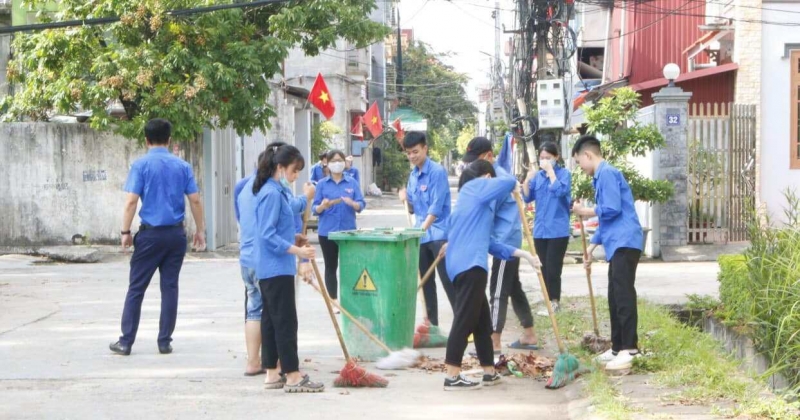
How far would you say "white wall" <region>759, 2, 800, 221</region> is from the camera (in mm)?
19484

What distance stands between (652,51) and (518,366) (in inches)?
761

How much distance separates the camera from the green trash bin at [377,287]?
340 inches

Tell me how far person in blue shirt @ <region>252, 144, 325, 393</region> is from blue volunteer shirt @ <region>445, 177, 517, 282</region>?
3.43 ft

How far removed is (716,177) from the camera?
1784cm

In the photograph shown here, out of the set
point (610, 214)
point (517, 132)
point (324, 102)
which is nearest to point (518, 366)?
point (610, 214)

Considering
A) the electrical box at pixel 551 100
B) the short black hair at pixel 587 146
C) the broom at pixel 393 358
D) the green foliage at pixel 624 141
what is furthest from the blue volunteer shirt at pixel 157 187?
the electrical box at pixel 551 100

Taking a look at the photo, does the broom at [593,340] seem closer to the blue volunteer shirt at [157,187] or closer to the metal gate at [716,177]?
the blue volunteer shirt at [157,187]

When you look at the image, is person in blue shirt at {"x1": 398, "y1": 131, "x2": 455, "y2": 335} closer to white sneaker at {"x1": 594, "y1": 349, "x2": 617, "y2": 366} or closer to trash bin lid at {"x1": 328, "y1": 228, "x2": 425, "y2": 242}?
trash bin lid at {"x1": 328, "y1": 228, "x2": 425, "y2": 242}

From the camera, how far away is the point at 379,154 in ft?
175

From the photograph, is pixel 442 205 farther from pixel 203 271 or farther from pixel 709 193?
pixel 709 193

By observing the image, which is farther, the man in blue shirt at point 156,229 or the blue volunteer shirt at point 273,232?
the man in blue shirt at point 156,229

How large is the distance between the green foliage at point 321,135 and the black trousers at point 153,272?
25.7 m

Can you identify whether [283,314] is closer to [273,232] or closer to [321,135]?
[273,232]

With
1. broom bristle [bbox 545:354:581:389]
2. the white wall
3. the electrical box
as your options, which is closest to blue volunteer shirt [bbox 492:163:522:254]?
broom bristle [bbox 545:354:581:389]
